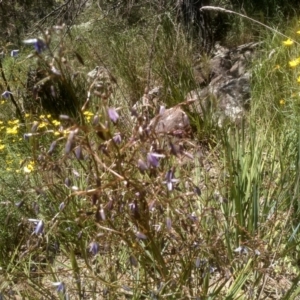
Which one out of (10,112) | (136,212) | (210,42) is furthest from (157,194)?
(210,42)

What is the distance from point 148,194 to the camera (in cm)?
176

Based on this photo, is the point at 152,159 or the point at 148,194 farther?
the point at 148,194

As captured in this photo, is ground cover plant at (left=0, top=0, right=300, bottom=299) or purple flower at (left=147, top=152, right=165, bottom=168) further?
ground cover plant at (left=0, top=0, right=300, bottom=299)

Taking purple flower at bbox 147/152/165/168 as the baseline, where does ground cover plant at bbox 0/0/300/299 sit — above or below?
below

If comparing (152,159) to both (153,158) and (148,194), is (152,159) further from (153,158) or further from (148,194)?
(148,194)

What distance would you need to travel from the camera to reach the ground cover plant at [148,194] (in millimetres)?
1646

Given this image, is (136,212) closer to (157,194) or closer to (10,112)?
(157,194)

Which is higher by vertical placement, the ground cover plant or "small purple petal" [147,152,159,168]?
"small purple petal" [147,152,159,168]

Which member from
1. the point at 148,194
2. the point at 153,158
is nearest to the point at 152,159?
the point at 153,158

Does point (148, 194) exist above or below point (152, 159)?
below

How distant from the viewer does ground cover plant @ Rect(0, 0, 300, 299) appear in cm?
165

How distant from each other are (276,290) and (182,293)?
590 millimetres

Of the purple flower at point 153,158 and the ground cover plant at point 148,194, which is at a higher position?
the purple flower at point 153,158

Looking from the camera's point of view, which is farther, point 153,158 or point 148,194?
point 148,194
